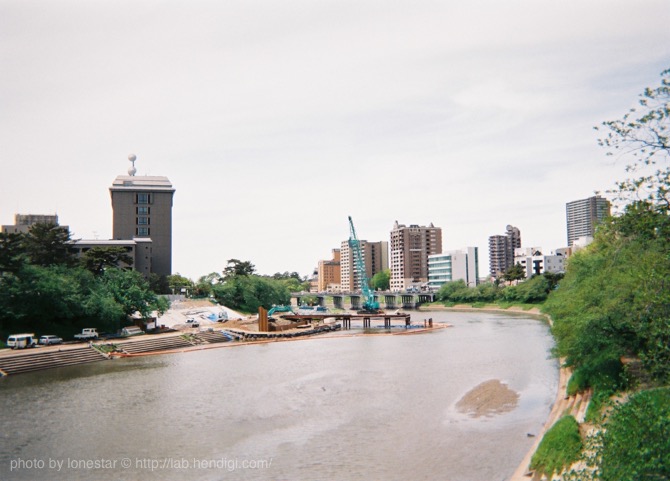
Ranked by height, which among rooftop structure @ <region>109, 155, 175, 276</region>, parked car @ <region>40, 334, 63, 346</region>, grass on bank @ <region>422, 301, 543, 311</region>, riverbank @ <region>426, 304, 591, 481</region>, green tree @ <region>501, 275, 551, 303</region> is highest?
rooftop structure @ <region>109, 155, 175, 276</region>

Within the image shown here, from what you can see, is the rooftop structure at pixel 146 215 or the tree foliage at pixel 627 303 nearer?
the tree foliage at pixel 627 303

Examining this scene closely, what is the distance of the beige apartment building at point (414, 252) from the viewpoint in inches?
7682

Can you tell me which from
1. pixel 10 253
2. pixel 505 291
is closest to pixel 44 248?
pixel 10 253

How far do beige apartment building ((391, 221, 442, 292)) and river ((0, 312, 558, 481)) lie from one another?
482 feet

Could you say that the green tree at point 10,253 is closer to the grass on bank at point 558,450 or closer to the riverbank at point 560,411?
the riverbank at point 560,411

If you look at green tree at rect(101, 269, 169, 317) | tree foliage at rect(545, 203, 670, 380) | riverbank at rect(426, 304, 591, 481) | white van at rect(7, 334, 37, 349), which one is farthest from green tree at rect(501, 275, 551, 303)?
white van at rect(7, 334, 37, 349)

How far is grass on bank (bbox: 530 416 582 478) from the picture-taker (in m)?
16.7

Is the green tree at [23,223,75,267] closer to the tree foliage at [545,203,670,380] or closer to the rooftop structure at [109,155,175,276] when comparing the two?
the rooftop structure at [109,155,175,276]

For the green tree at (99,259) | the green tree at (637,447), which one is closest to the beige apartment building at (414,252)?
the green tree at (99,259)

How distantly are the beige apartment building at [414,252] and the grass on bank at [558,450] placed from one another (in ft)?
576

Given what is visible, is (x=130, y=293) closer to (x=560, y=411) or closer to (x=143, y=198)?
(x=143, y=198)

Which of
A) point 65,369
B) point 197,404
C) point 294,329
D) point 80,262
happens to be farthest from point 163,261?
point 197,404

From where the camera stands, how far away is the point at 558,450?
58.0ft

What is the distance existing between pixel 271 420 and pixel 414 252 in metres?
173
